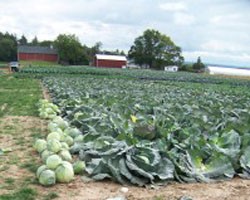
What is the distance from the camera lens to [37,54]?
326 feet

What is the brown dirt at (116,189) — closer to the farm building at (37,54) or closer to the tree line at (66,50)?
the tree line at (66,50)

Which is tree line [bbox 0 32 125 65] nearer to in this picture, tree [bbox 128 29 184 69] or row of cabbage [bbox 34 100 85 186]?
tree [bbox 128 29 184 69]

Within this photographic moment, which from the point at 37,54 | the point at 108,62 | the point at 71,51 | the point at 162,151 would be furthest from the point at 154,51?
the point at 162,151

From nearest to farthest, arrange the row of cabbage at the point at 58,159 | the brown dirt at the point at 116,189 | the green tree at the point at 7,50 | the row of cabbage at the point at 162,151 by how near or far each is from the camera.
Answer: the brown dirt at the point at 116,189
the row of cabbage at the point at 58,159
the row of cabbage at the point at 162,151
the green tree at the point at 7,50

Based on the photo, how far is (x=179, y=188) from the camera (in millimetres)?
4828

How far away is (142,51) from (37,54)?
28.5 m

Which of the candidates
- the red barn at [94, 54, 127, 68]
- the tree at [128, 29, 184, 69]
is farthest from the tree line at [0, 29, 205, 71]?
the red barn at [94, 54, 127, 68]

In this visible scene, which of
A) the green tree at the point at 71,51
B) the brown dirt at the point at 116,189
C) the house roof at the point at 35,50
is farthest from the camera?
the house roof at the point at 35,50

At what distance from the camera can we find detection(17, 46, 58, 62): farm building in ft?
320

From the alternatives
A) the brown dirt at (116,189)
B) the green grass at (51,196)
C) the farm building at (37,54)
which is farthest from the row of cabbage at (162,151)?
the farm building at (37,54)

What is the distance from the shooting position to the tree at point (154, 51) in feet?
292

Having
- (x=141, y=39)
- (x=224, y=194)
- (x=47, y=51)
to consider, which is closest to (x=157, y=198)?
(x=224, y=194)

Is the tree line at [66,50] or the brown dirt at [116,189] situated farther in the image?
the tree line at [66,50]

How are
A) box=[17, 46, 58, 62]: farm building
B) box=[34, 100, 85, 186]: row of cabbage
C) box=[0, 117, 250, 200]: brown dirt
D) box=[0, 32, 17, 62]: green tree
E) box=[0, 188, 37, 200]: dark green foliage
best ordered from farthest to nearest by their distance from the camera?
box=[17, 46, 58, 62]: farm building → box=[0, 32, 17, 62]: green tree → box=[34, 100, 85, 186]: row of cabbage → box=[0, 117, 250, 200]: brown dirt → box=[0, 188, 37, 200]: dark green foliage
